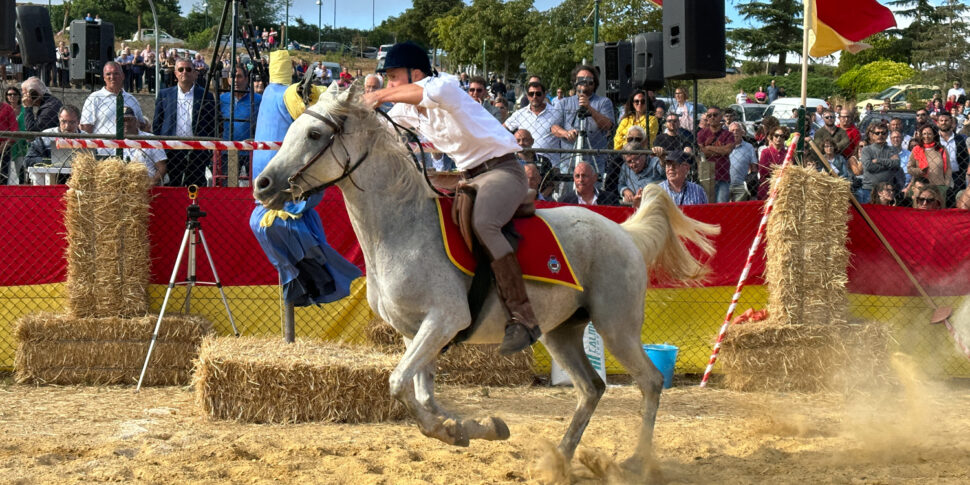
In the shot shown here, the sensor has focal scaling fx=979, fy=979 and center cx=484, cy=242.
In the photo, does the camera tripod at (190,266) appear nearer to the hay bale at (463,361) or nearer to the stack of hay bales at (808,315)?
the hay bale at (463,361)

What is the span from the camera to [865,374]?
8.86 m

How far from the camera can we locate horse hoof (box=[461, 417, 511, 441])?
17.6 feet

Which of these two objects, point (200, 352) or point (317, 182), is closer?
point (317, 182)

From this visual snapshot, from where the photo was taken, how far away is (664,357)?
9.10 meters

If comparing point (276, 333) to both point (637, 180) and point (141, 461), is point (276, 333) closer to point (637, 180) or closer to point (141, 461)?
point (141, 461)

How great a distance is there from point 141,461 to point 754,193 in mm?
8036

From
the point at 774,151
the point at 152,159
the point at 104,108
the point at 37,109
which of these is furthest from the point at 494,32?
the point at 152,159

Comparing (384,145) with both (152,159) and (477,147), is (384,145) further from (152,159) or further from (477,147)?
(152,159)

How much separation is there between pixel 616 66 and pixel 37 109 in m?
7.66

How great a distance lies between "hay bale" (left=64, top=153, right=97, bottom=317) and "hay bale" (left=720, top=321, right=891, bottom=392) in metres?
5.86

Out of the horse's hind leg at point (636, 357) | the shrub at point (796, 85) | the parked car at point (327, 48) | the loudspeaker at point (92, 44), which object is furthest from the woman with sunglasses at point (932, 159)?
the parked car at point (327, 48)

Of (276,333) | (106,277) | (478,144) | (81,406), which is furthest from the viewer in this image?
(276,333)

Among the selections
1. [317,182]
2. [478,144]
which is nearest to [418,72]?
[478,144]

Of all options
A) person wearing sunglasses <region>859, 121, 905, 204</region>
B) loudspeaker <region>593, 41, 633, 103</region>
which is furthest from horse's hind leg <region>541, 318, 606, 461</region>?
person wearing sunglasses <region>859, 121, 905, 204</region>
